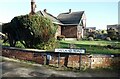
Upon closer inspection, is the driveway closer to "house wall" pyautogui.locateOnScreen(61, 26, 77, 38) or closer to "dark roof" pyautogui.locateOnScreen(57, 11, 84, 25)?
"house wall" pyautogui.locateOnScreen(61, 26, 77, 38)

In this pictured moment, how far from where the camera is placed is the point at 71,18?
4472cm

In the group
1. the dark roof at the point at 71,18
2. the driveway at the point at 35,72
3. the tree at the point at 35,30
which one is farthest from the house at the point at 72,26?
the driveway at the point at 35,72

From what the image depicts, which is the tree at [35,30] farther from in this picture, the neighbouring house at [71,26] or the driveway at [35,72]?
the neighbouring house at [71,26]

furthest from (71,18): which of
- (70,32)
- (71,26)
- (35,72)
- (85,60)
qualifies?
(35,72)

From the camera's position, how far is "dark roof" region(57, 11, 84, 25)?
43278mm

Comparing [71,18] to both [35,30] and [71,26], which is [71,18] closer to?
[71,26]

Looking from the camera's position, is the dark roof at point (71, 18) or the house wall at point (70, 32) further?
the dark roof at point (71, 18)

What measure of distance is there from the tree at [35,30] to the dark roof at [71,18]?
1065 inches

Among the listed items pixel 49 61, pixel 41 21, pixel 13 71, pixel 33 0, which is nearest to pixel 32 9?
pixel 33 0

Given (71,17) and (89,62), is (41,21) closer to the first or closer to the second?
(89,62)

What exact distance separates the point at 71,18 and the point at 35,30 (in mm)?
29870

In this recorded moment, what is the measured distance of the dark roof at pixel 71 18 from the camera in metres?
43.3

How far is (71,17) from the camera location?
45156mm

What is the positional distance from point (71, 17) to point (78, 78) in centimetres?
3497
